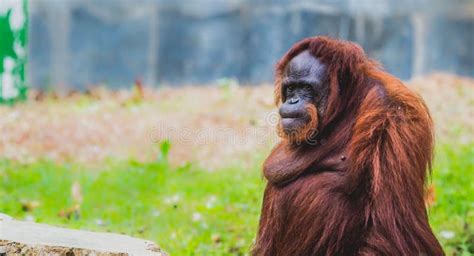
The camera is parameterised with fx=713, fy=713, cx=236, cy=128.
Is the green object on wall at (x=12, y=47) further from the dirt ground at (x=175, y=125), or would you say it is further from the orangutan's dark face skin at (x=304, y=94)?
the orangutan's dark face skin at (x=304, y=94)

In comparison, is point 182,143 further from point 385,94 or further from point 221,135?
point 385,94

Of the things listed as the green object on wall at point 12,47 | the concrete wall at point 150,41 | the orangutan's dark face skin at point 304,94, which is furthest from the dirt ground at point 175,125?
the orangutan's dark face skin at point 304,94

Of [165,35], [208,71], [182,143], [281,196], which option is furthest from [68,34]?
[281,196]

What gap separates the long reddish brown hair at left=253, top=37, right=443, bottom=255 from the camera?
3.05 meters

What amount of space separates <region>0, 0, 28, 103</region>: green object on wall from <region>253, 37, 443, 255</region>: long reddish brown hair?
19.0 feet

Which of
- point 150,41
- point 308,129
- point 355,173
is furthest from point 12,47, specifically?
point 355,173

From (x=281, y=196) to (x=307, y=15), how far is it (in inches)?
254

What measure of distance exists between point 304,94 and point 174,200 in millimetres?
2185

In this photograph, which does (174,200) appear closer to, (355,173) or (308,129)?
(308,129)

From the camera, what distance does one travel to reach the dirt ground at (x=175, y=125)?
6727 millimetres

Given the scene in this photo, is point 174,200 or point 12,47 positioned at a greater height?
point 12,47

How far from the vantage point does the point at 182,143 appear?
23.2ft

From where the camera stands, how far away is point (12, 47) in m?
8.58

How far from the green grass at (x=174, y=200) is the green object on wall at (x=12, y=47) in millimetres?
2377
